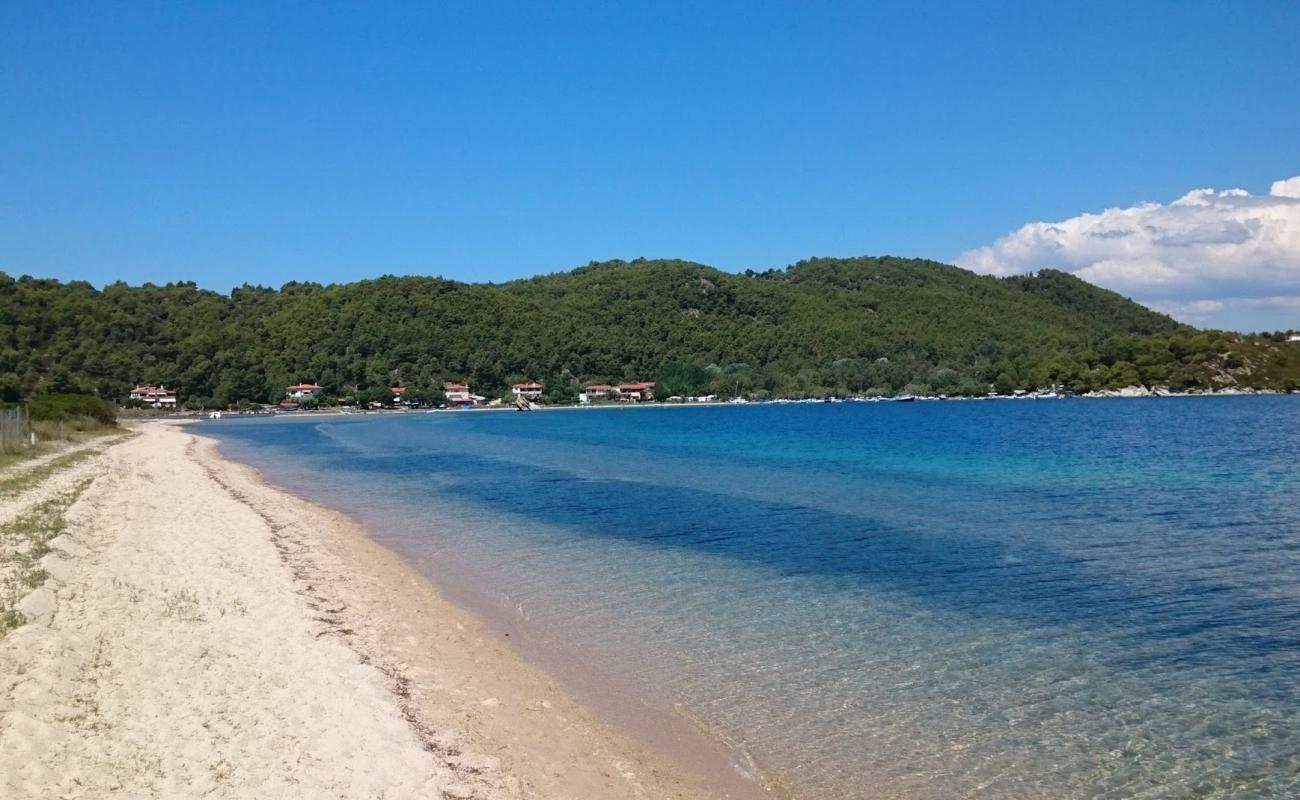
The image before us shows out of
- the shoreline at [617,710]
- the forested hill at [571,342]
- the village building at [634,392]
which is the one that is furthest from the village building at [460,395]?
the shoreline at [617,710]

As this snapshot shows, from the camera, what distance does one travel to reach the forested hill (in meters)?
129

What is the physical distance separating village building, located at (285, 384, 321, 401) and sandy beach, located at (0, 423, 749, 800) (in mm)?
138898

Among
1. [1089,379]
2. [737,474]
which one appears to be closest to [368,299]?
[1089,379]

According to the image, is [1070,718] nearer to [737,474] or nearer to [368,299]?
[737,474]

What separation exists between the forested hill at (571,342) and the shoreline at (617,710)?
11495cm

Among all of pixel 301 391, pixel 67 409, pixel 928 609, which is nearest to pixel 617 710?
pixel 928 609

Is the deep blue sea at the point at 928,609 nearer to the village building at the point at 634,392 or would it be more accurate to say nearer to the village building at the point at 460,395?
the village building at the point at 460,395

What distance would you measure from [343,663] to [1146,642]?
9.23 m

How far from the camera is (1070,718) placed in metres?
7.91

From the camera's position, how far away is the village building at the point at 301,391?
144250 millimetres

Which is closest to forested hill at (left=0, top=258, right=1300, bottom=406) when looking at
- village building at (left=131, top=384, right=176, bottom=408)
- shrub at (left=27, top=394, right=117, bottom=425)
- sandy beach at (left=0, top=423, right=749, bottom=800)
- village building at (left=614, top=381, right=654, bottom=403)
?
village building at (left=131, top=384, right=176, bottom=408)

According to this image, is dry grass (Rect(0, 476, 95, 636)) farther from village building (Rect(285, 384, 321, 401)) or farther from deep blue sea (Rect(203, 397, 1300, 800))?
village building (Rect(285, 384, 321, 401))

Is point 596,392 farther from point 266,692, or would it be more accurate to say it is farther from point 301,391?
point 266,692

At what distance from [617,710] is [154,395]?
135229mm
